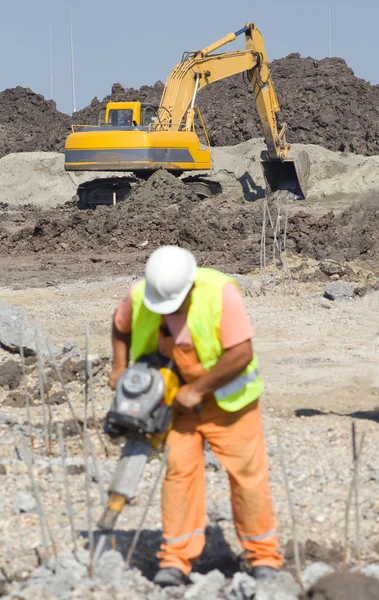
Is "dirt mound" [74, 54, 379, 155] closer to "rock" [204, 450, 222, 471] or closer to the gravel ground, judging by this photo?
the gravel ground

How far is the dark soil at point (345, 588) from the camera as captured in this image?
3.48 meters

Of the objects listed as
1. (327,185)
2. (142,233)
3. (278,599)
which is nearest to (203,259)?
(142,233)

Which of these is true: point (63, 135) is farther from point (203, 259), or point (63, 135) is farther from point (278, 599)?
point (278, 599)

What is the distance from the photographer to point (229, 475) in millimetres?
3770

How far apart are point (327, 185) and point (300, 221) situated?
8938 mm

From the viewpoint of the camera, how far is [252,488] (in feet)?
12.2

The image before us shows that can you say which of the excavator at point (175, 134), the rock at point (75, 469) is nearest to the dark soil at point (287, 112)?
the excavator at point (175, 134)

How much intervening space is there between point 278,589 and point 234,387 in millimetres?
784

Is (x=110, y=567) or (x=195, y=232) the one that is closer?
(x=110, y=567)

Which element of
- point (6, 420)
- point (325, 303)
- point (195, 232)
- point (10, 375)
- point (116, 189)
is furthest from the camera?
point (116, 189)

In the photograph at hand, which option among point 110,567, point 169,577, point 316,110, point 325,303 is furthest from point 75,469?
point 316,110

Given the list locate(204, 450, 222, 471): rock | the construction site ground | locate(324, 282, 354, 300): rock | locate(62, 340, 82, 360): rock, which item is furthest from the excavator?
locate(204, 450, 222, 471): rock

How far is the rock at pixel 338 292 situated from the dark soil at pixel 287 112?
2183 cm

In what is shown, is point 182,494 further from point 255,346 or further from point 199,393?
point 255,346
